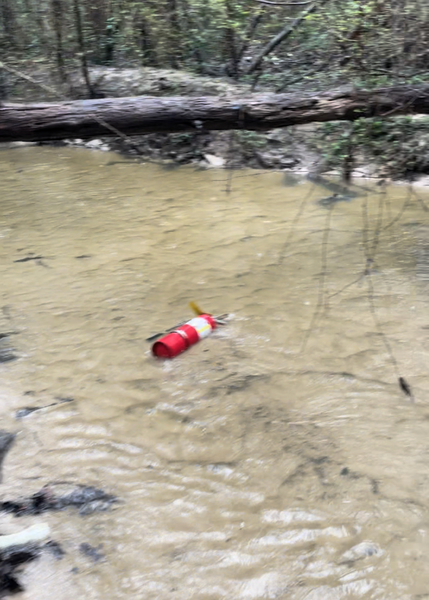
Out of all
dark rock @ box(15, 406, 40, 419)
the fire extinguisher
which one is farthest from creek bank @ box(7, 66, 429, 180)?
dark rock @ box(15, 406, 40, 419)

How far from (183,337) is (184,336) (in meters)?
0.01

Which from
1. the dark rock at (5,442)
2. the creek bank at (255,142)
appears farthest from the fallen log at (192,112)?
the creek bank at (255,142)

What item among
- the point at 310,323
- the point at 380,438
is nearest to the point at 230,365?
the point at 310,323

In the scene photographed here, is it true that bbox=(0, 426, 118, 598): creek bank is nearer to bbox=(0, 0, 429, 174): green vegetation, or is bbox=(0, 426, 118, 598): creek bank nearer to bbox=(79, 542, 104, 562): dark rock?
bbox=(79, 542, 104, 562): dark rock

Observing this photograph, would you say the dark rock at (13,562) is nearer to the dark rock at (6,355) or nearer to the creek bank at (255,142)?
the dark rock at (6,355)

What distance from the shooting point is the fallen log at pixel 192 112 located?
4035mm

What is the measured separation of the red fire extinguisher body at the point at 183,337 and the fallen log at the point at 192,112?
1.58 metres

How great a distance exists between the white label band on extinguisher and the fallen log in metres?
1.55

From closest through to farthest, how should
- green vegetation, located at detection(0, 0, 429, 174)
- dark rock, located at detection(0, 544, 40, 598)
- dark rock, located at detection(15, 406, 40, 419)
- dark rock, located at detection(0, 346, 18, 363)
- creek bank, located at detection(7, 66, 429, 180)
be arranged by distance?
dark rock, located at detection(0, 544, 40, 598) < dark rock, located at detection(15, 406, 40, 419) < dark rock, located at detection(0, 346, 18, 363) < green vegetation, located at detection(0, 0, 429, 174) < creek bank, located at detection(7, 66, 429, 180)

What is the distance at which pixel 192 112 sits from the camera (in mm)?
4258

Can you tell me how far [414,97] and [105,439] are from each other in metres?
3.63

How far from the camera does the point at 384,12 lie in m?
8.13

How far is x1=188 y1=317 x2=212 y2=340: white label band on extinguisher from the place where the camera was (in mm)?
4090

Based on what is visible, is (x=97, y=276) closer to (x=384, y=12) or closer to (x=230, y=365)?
(x=230, y=365)
